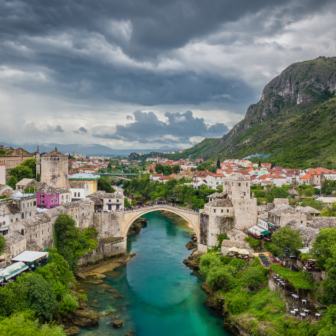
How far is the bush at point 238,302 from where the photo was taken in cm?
2289

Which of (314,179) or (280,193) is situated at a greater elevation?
A: (314,179)

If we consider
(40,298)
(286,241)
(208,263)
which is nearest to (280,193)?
(208,263)

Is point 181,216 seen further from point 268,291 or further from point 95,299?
point 268,291

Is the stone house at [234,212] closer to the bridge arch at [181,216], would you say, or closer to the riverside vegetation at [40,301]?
the bridge arch at [181,216]

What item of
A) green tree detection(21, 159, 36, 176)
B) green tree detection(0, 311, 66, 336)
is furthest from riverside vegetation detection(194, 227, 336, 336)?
green tree detection(21, 159, 36, 176)

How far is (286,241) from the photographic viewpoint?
979 inches

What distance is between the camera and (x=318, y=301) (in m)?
19.3

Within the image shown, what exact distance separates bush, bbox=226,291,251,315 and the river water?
5.04ft

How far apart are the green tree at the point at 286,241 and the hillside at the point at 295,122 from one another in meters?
50.5

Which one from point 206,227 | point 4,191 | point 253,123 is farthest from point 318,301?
point 253,123

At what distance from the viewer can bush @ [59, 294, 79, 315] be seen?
72.9 feet

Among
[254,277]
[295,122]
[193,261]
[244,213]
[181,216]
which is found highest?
[295,122]

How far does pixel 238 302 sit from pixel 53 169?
29.9 metres

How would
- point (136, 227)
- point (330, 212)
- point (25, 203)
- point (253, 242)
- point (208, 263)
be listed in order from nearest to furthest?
point (208, 263), point (25, 203), point (253, 242), point (330, 212), point (136, 227)
